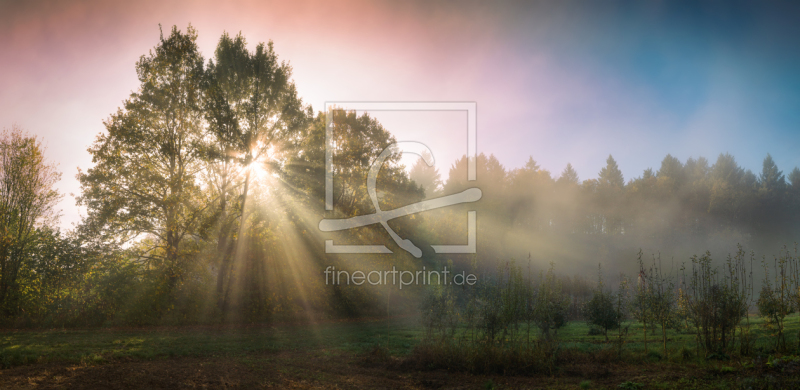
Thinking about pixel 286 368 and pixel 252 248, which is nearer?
pixel 286 368

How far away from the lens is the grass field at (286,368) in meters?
7.36

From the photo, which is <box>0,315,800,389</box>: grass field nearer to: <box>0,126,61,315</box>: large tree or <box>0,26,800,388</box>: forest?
<box>0,26,800,388</box>: forest

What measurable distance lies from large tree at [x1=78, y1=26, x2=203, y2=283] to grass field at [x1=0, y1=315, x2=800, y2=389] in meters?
5.76

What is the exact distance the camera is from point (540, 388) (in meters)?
7.39

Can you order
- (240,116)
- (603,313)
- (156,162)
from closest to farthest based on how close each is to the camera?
(603,313) < (156,162) < (240,116)

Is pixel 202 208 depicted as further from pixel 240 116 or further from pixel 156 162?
pixel 240 116

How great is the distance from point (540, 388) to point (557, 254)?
149ft

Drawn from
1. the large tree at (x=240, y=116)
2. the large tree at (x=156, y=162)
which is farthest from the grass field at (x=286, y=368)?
the large tree at (x=240, y=116)

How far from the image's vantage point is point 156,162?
18906 mm

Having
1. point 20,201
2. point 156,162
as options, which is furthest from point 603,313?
point 20,201

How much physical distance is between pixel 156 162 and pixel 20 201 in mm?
6874

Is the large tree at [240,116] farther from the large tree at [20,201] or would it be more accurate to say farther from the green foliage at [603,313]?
the green foliage at [603,313]

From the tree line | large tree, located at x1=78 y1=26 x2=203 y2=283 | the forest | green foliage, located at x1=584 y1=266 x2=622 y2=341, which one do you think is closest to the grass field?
the forest

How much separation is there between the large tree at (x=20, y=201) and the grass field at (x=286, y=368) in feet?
20.3
